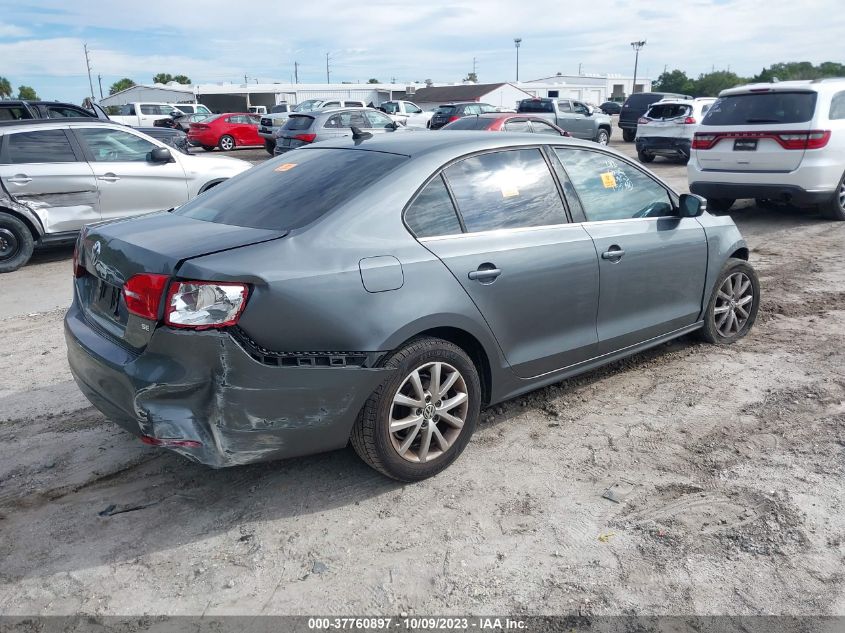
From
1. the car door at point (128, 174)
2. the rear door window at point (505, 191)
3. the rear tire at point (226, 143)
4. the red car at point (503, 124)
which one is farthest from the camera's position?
the rear tire at point (226, 143)

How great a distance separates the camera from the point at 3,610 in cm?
268

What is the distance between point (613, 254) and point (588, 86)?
88.4 m

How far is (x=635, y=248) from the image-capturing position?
14.3ft

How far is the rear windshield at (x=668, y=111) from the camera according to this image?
18.3 m

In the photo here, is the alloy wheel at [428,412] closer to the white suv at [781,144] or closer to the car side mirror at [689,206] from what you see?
the car side mirror at [689,206]

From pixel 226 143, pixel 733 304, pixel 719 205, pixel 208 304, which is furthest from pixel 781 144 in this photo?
pixel 226 143

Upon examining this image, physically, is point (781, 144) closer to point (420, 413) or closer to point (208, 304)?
point (420, 413)

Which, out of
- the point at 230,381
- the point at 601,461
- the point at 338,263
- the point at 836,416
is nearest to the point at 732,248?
the point at 836,416

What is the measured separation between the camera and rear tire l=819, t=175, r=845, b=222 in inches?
384

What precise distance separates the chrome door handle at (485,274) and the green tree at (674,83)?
82593 millimetres

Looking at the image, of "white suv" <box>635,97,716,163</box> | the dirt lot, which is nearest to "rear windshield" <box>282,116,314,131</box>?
"white suv" <box>635,97,716,163</box>

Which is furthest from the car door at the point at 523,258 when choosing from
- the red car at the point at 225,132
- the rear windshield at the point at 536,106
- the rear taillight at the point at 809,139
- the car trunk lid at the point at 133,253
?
the red car at the point at 225,132

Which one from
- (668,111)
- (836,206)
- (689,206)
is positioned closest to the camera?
(689,206)

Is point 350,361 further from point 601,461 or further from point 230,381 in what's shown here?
point 601,461
